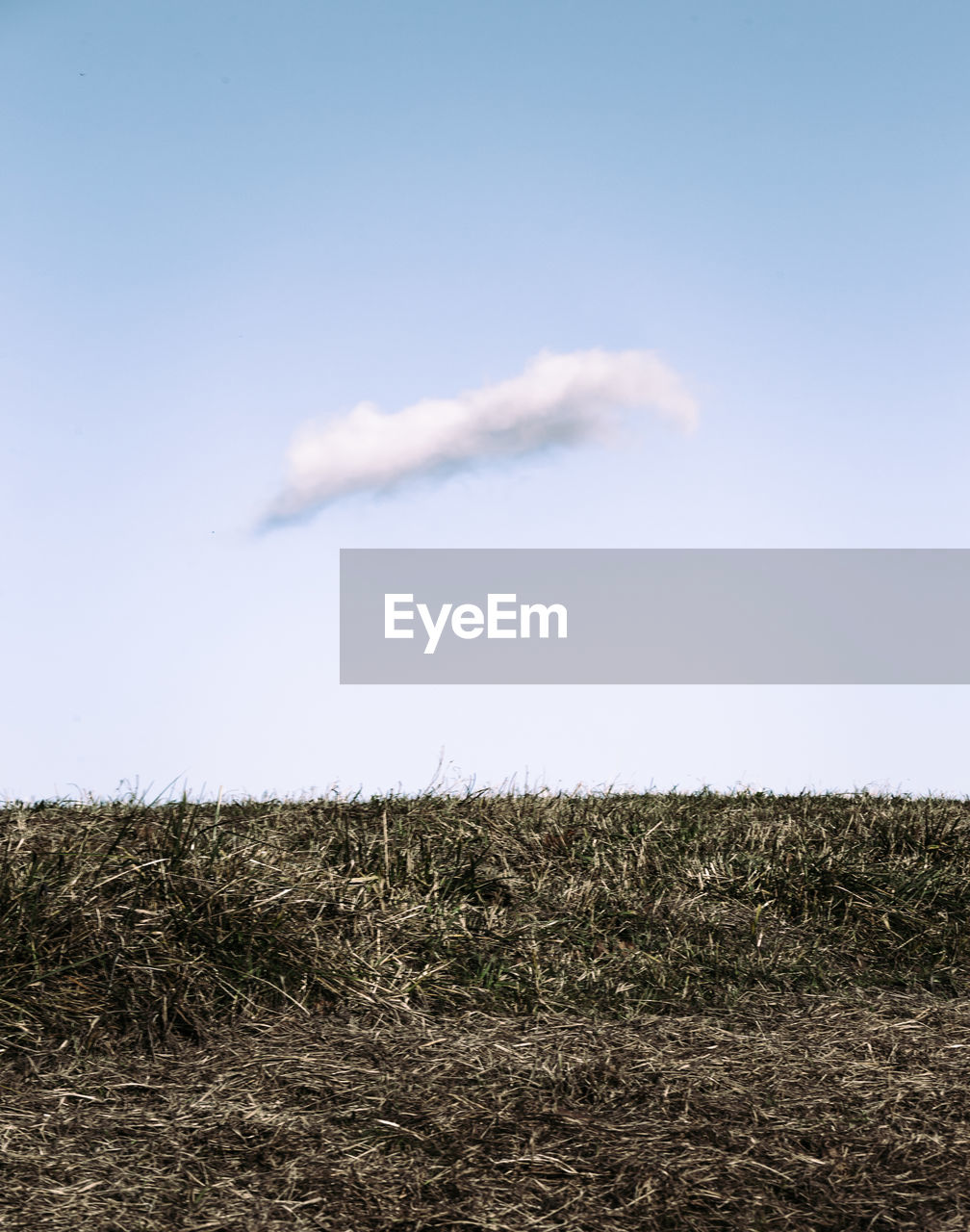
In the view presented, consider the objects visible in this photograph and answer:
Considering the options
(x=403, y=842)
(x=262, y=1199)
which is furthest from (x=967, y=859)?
(x=262, y=1199)

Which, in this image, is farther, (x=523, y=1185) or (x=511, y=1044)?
(x=511, y=1044)

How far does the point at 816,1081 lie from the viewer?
14.3 feet

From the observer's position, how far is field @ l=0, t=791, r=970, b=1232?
138 inches

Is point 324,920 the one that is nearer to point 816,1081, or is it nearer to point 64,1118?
point 64,1118

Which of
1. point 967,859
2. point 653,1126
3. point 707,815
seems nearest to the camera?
point 653,1126

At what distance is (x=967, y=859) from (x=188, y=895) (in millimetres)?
6047

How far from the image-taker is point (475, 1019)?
5207 mm

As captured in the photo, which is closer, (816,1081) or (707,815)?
(816,1081)

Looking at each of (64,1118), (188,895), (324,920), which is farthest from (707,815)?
(64,1118)

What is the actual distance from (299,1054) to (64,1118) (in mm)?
968

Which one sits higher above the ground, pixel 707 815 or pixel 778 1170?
pixel 707 815

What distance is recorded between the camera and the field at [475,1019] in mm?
3506

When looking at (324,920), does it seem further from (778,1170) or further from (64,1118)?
(778,1170)

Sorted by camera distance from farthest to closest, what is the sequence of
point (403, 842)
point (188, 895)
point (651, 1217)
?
1. point (403, 842)
2. point (188, 895)
3. point (651, 1217)
